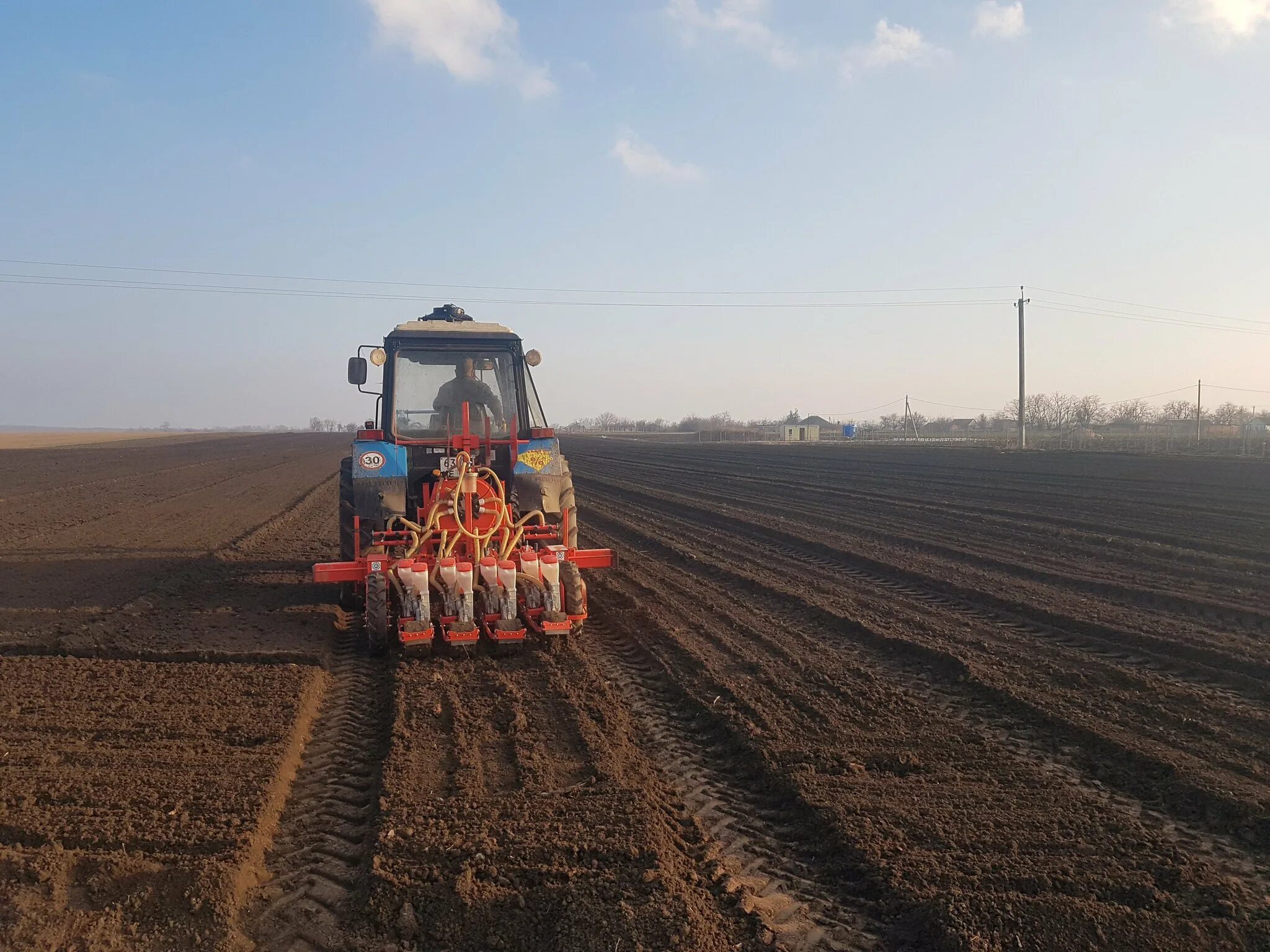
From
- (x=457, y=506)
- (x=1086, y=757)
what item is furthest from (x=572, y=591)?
(x=1086, y=757)

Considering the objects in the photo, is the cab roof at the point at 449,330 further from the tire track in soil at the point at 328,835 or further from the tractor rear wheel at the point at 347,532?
the tire track in soil at the point at 328,835

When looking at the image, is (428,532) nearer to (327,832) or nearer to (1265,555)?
(327,832)

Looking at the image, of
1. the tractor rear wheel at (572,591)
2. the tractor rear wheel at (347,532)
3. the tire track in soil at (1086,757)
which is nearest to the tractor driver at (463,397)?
the tractor rear wheel at (347,532)

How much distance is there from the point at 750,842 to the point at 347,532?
536cm

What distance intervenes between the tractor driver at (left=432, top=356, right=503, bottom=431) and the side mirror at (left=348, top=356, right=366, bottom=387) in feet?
2.36

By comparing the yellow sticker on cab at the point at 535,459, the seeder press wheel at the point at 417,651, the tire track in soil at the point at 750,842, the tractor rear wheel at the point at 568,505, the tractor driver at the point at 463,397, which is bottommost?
the tire track in soil at the point at 750,842

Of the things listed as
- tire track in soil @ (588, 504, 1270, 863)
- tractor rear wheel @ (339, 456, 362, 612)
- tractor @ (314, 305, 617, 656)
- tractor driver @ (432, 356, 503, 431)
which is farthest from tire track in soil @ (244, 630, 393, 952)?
tire track in soil @ (588, 504, 1270, 863)

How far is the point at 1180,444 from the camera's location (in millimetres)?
33594

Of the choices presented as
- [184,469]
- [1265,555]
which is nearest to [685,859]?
[1265,555]

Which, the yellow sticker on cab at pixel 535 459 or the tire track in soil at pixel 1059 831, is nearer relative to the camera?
the tire track in soil at pixel 1059 831

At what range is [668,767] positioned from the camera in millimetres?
Answer: 4438

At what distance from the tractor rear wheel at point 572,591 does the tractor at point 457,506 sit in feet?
0.04

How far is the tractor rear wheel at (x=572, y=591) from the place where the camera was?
22.5 ft

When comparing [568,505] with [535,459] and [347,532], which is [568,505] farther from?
[347,532]
